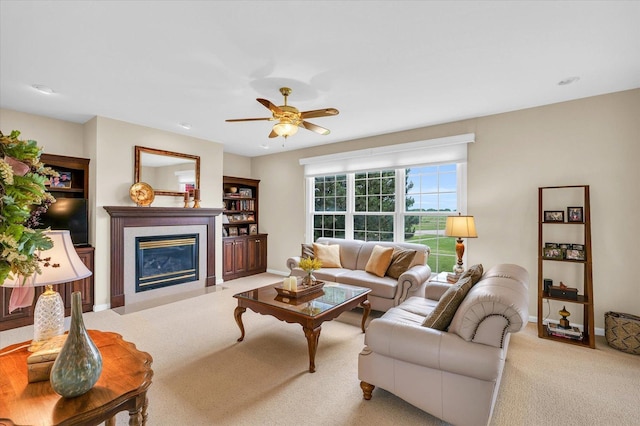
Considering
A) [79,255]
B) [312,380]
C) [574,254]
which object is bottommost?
[312,380]

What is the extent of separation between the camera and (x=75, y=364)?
113cm

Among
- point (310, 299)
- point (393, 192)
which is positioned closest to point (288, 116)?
point (310, 299)

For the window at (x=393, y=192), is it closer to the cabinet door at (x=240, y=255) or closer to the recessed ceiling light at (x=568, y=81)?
the recessed ceiling light at (x=568, y=81)

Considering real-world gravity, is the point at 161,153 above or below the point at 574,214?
above

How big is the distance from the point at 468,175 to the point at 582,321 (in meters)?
2.14

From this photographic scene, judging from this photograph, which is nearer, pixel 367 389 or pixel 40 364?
pixel 40 364

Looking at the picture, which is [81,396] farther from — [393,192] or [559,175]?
[559,175]

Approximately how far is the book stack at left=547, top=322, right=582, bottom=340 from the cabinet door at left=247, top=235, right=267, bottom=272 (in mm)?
4979

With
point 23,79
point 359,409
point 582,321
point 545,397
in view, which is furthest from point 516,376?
point 23,79

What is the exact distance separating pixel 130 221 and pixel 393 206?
4.06 meters

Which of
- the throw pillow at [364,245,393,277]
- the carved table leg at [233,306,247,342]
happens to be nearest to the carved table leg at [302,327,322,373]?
the carved table leg at [233,306,247,342]

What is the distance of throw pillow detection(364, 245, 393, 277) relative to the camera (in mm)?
4016

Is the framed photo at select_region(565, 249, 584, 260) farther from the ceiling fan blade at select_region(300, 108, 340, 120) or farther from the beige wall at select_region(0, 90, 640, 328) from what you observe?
the ceiling fan blade at select_region(300, 108, 340, 120)

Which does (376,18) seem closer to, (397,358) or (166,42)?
(166,42)
